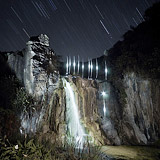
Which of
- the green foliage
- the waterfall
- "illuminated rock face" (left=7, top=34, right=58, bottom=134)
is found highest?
"illuminated rock face" (left=7, top=34, right=58, bottom=134)

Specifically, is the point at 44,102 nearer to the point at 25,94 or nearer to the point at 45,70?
the point at 25,94


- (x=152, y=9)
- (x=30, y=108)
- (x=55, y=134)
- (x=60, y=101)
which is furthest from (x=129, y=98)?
(x=152, y=9)

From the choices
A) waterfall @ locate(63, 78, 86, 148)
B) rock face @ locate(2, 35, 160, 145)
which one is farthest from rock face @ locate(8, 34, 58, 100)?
waterfall @ locate(63, 78, 86, 148)

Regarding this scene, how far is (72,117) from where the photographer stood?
12.1 metres

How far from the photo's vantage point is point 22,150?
4.27 m

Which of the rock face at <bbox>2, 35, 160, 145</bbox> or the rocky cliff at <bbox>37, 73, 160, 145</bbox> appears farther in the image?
the rocky cliff at <bbox>37, 73, 160, 145</bbox>

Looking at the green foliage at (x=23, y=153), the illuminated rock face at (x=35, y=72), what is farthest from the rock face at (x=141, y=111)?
the green foliage at (x=23, y=153)

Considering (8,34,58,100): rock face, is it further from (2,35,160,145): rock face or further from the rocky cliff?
the rocky cliff

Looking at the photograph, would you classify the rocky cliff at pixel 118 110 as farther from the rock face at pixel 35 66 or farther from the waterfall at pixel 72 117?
the rock face at pixel 35 66

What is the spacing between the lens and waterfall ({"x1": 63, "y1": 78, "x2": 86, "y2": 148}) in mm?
11522

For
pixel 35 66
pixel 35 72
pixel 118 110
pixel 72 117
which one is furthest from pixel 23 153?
pixel 118 110

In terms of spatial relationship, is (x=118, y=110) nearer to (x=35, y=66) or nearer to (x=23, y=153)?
(x=35, y=66)

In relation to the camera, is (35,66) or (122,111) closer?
(35,66)

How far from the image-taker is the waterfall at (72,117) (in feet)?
37.8
